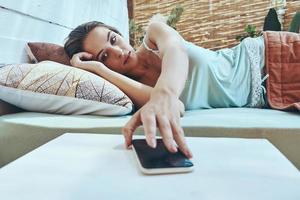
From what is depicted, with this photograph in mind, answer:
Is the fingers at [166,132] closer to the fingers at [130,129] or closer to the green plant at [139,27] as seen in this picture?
the fingers at [130,129]

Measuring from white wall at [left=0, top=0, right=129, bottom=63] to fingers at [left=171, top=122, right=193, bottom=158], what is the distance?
995 millimetres

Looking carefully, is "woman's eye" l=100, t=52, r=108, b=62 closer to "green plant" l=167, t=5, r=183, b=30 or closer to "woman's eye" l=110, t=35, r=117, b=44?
"woman's eye" l=110, t=35, r=117, b=44

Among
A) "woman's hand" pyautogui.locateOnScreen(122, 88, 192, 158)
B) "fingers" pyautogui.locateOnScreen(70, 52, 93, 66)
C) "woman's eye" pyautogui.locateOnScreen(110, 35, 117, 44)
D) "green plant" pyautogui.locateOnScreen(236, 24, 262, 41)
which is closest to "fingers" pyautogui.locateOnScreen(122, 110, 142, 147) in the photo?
"woman's hand" pyautogui.locateOnScreen(122, 88, 192, 158)

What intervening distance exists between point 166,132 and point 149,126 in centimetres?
3

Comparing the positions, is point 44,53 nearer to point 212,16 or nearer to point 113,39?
point 113,39

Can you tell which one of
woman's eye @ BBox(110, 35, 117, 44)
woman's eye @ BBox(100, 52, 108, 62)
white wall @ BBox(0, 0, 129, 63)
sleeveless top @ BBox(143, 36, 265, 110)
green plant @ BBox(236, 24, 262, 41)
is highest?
white wall @ BBox(0, 0, 129, 63)

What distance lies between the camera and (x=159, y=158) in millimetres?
509

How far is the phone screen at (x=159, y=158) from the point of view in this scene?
0.48 m

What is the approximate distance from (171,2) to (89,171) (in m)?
3.84

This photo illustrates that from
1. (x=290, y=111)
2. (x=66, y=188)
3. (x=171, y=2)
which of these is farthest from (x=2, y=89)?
(x=171, y=2)

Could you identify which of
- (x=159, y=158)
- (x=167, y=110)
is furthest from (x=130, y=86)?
(x=159, y=158)

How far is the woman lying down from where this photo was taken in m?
1.26

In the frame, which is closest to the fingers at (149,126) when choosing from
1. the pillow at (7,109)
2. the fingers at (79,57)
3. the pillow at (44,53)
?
the pillow at (7,109)

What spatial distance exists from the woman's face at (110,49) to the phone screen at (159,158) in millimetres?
883
